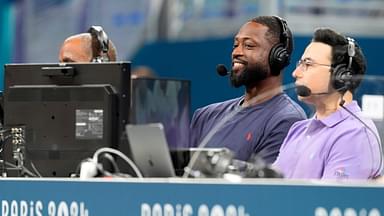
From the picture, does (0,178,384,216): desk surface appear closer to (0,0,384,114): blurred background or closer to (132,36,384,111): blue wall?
(0,0,384,114): blurred background

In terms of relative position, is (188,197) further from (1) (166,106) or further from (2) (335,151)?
(2) (335,151)

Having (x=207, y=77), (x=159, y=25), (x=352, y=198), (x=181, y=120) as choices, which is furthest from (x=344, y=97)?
(x=159, y=25)

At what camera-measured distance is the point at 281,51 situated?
3676 millimetres

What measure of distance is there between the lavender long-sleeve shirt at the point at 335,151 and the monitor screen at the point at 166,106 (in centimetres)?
37

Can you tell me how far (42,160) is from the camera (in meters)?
3.19

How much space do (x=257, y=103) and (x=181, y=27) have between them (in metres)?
4.08

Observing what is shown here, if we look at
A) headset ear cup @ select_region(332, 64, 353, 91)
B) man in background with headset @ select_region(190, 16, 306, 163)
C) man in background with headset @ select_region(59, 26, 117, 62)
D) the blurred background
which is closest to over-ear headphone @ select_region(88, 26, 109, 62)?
man in background with headset @ select_region(59, 26, 117, 62)

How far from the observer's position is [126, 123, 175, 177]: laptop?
2.62 meters

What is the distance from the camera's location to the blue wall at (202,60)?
6.97m

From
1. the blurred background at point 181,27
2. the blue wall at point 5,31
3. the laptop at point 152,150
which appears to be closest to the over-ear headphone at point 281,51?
the laptop at point 152,150

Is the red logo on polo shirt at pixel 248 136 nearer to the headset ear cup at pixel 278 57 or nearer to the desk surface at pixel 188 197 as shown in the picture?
the headset ear cup at pixel 278 57

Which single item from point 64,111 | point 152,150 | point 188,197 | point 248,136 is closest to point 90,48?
point 248,136

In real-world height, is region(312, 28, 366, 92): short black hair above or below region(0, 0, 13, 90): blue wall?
above

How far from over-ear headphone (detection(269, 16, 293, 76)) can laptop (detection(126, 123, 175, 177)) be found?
108cm
